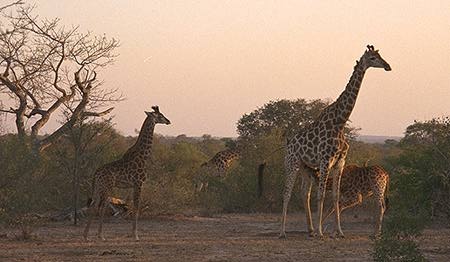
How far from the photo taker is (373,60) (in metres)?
14.7

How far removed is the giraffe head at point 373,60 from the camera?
47.7ft

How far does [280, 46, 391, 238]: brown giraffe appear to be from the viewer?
47.0 feet

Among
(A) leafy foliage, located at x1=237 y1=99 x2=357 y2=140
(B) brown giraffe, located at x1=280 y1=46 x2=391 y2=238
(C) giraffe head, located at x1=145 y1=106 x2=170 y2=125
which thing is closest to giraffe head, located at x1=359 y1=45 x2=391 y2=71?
(B) brown giraffe, located at x1=280 y1=46 x2=391 y2=238

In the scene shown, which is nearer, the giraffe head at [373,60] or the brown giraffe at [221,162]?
the giraffe head at [373,60]

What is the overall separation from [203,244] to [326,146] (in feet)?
10.0

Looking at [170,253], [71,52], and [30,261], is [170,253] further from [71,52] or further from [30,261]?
[71,52]

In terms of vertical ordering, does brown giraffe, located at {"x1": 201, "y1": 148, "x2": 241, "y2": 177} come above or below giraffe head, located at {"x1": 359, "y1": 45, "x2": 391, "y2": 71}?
below

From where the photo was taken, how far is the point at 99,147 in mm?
18469

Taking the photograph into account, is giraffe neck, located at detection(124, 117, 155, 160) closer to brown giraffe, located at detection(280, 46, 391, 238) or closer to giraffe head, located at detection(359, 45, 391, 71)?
brown giraffe, located at detection(280, 46, 391, 238)

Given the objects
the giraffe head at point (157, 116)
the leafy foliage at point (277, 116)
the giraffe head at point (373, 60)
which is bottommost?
the giraffe head at point (157, 116)

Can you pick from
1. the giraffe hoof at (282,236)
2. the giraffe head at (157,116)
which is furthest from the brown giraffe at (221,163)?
the giraffe hoof at (282,236)

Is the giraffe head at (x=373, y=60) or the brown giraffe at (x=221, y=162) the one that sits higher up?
the giraffe head at (x=373, y=60)

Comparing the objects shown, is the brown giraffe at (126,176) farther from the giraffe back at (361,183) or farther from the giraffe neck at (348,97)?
the giraffe back at (361,183)

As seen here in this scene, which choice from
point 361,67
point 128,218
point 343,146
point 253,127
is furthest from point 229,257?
point 253,127
